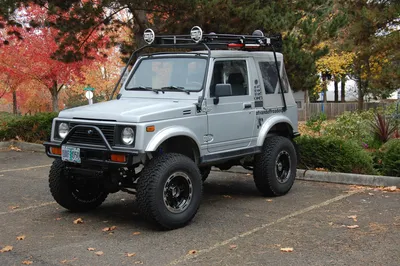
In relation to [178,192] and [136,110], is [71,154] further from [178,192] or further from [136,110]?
[178,192]

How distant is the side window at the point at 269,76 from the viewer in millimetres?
7879

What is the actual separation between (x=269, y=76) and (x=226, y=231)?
9.60 feet

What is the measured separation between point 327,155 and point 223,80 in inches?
119

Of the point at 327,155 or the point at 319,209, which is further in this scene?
the point at 327,155

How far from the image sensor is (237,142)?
724 centimetres

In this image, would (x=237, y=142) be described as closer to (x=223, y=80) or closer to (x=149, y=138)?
(x=223, y=80)

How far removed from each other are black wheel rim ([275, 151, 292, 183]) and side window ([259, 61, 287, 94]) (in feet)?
3.31

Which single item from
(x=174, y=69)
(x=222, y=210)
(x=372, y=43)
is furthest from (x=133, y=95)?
(x=372, y=43)

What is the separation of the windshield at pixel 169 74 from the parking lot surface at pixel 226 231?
5.74ft

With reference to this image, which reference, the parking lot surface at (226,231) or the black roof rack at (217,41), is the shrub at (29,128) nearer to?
the parking lot surface at (226,231)

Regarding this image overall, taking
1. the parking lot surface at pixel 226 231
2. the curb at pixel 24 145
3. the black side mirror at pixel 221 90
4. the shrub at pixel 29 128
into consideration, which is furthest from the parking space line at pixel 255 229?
the shrub at pixel 29 128

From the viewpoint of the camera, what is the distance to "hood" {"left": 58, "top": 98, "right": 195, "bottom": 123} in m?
6.01

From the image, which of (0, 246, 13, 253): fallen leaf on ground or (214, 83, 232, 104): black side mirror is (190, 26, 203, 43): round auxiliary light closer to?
(214, 83, 232, 104): black side mirror

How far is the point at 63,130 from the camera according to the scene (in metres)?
6.58
